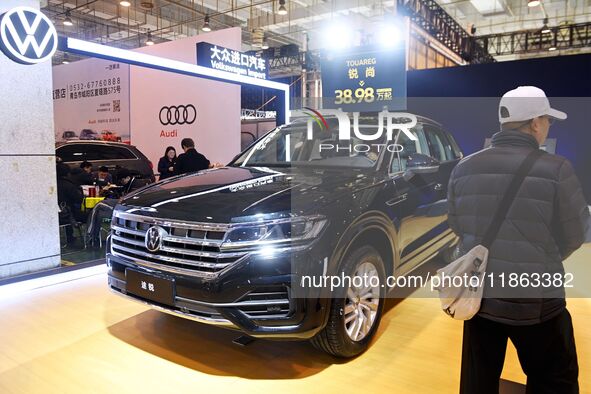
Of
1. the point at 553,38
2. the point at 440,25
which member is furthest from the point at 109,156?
the point at 553,38

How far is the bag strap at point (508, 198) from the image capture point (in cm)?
163

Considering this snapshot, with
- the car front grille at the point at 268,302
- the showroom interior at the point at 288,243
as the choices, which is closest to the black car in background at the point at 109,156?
the showroom interior at the point at 288,243

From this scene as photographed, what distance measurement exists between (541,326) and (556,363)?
14cm

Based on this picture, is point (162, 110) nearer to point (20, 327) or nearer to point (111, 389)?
point (20, 327)

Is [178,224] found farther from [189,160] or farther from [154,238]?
[189,160]

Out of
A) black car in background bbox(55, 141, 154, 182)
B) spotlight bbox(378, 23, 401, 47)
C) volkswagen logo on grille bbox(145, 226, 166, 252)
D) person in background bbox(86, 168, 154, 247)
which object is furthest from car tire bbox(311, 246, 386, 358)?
black car in background bbox(55, 141, 154, 182)

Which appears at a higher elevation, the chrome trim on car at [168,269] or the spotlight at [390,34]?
the spotlight at [390,34]

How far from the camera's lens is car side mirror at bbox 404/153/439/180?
309 centimetres

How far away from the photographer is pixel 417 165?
122 inches

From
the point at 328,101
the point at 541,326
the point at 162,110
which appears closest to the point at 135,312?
the point at 541,326

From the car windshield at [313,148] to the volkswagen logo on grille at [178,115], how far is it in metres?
5.53

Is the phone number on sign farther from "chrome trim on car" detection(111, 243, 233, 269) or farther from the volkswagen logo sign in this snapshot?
the volkswagen logo sign

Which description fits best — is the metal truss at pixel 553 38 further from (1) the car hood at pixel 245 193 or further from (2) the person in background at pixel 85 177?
(1) the car hood at pixel 245 193

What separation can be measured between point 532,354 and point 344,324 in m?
1.08
